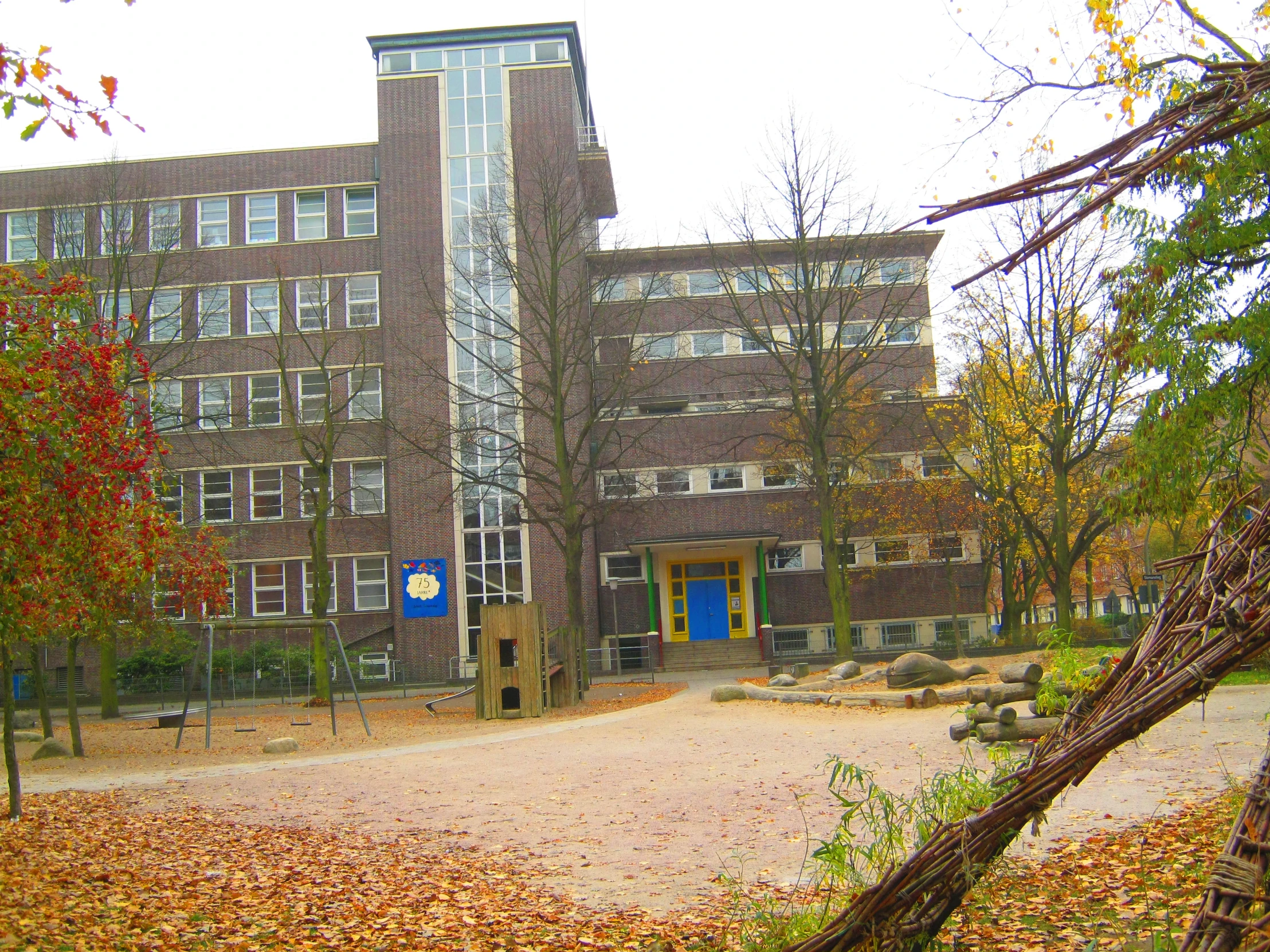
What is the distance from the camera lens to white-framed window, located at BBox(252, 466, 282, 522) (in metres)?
41.3

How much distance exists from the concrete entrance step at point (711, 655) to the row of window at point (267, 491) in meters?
12.3

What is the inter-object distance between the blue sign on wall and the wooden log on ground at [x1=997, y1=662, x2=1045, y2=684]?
88.9 ft

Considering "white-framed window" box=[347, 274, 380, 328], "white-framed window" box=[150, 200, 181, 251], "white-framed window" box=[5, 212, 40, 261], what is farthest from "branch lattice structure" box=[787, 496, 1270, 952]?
"white-framed window" box=[5, 212, 40, 261]

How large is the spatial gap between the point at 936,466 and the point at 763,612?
8.16 m

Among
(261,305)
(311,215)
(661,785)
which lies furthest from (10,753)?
(311,215)

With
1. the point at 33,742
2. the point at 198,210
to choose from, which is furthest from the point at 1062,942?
the point at 198,210

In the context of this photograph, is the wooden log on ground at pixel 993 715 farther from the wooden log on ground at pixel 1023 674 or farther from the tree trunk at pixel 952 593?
the tree trunk at pixel 952 593

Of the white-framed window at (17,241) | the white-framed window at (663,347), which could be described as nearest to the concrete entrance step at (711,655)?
the white-framed window at (663,347)

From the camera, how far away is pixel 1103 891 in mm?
5828

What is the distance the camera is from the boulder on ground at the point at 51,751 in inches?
733

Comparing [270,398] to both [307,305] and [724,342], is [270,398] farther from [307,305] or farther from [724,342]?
[724,342]

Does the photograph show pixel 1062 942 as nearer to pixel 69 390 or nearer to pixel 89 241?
pixel 69 390

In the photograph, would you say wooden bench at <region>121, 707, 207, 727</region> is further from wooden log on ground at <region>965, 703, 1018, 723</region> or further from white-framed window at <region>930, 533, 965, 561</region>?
white-framed window at <region>930, 533, 965, 561</region>

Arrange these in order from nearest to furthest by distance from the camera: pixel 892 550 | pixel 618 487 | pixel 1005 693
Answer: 1. pixel 1005 693
2. pixel 618 487
3. pixel 892 550
